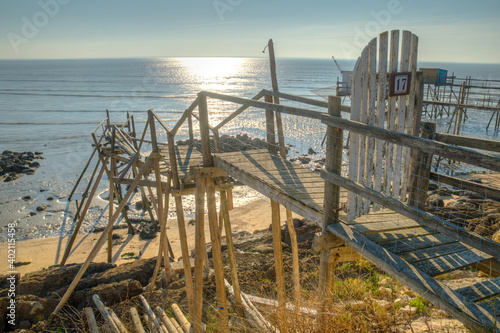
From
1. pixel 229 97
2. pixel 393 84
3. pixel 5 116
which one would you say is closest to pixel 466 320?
pixel 393 84

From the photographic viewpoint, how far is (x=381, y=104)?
12.0ft

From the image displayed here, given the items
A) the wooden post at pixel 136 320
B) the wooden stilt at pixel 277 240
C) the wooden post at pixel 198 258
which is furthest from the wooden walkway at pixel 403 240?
the wooden post at pixel 136 320

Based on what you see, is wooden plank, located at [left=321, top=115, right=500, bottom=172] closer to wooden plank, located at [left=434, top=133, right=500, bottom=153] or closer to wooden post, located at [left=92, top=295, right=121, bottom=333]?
wooden plank, located at [left=434, top=133, right=500, bottom=153]

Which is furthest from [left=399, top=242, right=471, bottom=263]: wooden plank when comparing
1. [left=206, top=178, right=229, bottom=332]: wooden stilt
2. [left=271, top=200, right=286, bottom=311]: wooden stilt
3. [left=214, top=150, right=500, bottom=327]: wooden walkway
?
Result: [left=206, top=178, right=229, bottom=332]: wooden stilt

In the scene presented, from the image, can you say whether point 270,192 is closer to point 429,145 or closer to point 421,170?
point 421,170

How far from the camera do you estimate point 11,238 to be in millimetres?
12742

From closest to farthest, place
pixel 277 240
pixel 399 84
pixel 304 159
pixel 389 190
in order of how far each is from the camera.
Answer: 1. pixel 399 84
2. pixel 389 190
3. pixel 277 240
4. pixel 304 159

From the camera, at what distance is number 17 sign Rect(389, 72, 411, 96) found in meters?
3.75

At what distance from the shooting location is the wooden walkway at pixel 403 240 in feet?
8.60

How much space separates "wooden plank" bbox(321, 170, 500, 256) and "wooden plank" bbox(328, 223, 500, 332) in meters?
0.39

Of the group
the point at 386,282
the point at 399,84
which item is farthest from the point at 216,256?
the point at 399,84

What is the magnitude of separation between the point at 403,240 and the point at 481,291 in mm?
757

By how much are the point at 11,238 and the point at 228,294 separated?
962 centimetres

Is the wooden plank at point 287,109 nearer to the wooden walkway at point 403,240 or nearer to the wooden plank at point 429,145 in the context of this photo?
the wooden plank at point 429,145
